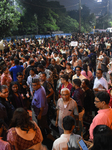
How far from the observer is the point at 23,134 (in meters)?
1.99

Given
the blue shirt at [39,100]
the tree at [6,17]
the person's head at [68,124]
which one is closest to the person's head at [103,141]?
the person's head at [68,124]

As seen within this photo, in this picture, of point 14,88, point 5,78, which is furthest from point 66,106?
point 5,78

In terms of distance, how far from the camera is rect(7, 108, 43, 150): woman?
77.4 inches

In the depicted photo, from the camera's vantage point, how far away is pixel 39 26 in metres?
34.0

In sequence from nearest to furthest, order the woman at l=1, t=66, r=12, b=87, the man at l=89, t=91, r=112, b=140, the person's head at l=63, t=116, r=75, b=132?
the person's head at l=63, t=116, r=75, b=132 < the man at l=89, t=91, r=112, b=140 < the woman at l=1, t=66, r=12, b=87

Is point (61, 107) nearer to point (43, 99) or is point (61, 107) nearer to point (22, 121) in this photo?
point (43, 99)

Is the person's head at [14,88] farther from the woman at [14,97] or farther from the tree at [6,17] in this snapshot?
the tree at [6,17]

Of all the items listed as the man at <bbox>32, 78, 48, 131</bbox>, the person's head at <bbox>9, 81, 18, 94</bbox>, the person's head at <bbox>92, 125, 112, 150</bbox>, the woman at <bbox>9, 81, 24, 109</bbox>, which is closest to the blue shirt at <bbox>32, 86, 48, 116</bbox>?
the man at <bbox>32, 78, 48, 131</bbox>

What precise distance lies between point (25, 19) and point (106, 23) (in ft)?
136

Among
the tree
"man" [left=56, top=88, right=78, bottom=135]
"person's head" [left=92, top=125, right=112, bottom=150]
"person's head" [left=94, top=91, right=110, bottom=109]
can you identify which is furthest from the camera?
the tree

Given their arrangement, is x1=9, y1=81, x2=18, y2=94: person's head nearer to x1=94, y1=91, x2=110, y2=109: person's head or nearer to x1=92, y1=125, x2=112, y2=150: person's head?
x1=94, y1=91, x2=110, y2=109: person's head

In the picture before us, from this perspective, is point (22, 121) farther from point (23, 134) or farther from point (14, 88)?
point (14, 88)

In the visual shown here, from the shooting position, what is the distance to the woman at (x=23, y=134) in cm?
197

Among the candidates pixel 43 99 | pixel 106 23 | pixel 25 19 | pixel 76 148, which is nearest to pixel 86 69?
pixel 43 99
